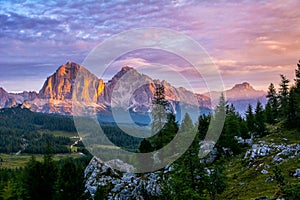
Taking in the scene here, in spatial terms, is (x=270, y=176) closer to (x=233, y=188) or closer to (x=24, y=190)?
(x=233, y=188)

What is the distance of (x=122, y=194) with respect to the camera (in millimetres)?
64938

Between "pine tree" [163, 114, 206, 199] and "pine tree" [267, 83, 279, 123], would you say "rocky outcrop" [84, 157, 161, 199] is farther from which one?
"pine tree" [267, 83, 279, 123]

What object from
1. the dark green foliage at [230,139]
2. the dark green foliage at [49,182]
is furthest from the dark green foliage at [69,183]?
the dark green foliage at [230,139]

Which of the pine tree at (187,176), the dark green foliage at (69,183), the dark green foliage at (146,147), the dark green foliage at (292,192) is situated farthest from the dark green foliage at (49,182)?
the dark green foliage at (146,147)

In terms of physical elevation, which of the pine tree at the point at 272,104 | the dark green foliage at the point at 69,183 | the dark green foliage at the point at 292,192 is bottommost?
the dark green foliage at the point at 292,192

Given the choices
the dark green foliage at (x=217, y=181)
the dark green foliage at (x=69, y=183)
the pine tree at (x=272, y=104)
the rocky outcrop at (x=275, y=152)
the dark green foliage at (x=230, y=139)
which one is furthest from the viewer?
the pine tree at (x=272, y=104)

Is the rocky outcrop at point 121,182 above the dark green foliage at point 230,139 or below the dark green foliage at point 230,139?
below

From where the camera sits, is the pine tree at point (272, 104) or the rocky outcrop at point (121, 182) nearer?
the rocky outcrop at point (121, 182)

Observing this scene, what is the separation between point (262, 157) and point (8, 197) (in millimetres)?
46112

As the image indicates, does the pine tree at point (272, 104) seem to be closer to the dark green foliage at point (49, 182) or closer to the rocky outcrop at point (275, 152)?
the rocky outcrop at point (275, 152)

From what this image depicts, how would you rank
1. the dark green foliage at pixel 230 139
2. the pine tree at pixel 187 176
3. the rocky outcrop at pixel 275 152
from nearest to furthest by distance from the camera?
the pine tree at pixel 187 176, the rocky outcrop at pixel 275 152, the dark green foliage at pixel 230 139

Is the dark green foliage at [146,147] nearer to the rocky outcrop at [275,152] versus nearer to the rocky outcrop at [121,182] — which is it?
the rocky outcrop at [121,182]

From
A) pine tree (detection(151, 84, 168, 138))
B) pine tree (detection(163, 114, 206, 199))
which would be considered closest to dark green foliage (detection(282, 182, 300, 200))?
pine tree (detection(163, 114, 206, 199))

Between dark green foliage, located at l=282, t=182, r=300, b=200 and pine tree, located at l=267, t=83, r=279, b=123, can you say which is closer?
dark green foliage, located at l=282, t=182, r=300, b=200
